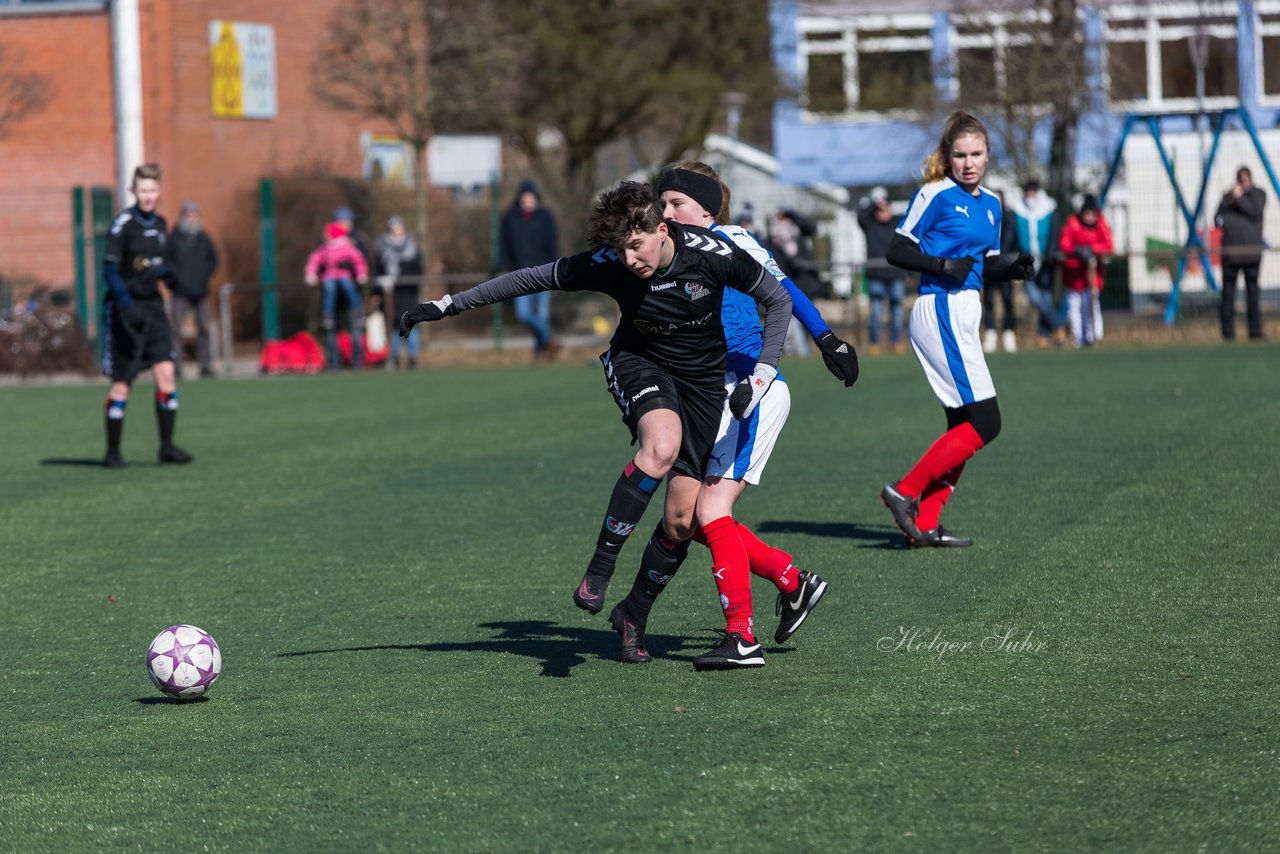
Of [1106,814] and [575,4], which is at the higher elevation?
[575,4]

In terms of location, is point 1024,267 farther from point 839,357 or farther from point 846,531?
point 839,357

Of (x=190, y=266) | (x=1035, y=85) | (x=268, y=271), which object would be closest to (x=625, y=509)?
(x=190, y=266)

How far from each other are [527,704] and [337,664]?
3.45 feet

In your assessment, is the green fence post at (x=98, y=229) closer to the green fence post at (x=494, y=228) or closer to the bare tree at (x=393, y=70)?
the bare tree at (x=393, y=70)

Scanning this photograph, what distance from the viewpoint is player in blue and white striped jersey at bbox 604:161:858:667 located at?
6.27 meters

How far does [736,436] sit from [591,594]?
792 mm

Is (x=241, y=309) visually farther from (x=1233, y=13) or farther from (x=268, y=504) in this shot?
(x=1233, y=13)

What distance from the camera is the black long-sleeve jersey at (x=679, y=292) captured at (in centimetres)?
610

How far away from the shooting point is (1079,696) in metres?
5.56

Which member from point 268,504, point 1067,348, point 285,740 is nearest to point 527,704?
point 285,740

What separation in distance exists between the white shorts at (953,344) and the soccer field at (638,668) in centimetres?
73

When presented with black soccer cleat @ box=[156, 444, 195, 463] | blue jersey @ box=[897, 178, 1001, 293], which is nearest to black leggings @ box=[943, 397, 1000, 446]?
blue jersey @ box=[897, 178, 1001, 293]

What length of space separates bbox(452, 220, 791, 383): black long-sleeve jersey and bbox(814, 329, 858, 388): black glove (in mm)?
149

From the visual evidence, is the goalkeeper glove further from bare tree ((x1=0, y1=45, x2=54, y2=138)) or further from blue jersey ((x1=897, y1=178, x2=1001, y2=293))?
bare tree ((x1=0, y1=45, x2=54, y2=138))
